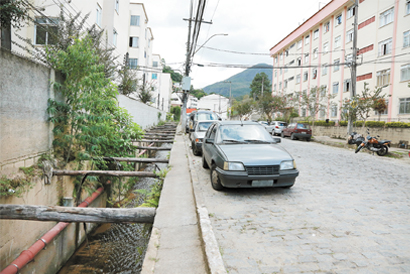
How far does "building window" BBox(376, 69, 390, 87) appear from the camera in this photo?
78.3ft

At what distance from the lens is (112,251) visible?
6090 millimetres

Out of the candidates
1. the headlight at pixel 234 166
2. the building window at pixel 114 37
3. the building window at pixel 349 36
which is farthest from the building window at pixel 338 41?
the headlight at pixel 234 166

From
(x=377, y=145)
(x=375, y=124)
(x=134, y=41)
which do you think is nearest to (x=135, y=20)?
(x=134, y=41)

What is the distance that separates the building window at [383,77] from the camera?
940 inches

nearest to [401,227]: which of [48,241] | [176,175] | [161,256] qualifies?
[161,256]

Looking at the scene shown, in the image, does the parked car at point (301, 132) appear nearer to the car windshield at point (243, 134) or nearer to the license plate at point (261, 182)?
the car windshield at point (243, 134)

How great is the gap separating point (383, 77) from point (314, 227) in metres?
25.9

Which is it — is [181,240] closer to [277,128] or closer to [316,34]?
[277,128]

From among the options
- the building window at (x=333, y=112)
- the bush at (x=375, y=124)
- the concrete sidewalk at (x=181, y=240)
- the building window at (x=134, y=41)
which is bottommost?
the concrete sidewalk at (x=181, y=240)

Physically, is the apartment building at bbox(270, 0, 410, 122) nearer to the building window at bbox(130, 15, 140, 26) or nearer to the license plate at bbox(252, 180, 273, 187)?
the license plate at bbox(252, 180, 273, 187)

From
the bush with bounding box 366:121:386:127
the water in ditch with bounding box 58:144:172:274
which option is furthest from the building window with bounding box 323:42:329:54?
the water in ditch with bounding box 58:144:172:274

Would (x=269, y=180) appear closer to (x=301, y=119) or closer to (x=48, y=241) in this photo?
(x=48, y=241)

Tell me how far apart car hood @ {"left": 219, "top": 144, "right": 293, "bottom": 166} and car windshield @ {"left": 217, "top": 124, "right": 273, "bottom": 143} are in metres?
0.32

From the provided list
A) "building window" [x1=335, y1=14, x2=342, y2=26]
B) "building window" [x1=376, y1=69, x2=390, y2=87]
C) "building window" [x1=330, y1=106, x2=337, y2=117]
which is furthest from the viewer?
"building window" [x1=335, y1=14, x2=342, y2=26]
